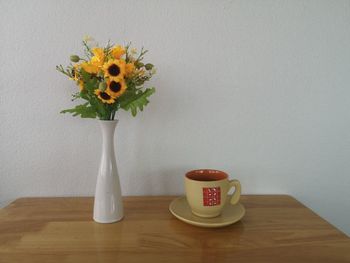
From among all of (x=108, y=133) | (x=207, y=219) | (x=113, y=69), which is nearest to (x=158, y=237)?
(x=207, y=219)

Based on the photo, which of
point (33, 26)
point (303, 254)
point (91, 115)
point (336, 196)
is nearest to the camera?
point (303, 254)

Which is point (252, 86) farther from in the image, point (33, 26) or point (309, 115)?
point (33, 26)

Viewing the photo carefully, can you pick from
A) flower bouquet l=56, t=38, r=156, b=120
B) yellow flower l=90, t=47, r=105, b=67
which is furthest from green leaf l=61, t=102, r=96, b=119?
yellow flower l=90, t=47, r=105, b=67

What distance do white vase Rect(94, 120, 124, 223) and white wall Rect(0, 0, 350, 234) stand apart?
0.15 metres

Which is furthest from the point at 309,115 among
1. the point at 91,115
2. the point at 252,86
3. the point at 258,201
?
the point at 91,115

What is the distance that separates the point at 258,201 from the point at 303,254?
9.9 inches

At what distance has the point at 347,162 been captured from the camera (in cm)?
79

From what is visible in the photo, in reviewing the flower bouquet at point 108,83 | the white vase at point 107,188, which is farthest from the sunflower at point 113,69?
the white vase at point 107,188

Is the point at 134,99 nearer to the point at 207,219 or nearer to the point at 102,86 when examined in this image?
A: the point at 102,86

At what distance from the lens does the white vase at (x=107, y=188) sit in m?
0.59

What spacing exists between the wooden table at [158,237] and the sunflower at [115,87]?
30cm

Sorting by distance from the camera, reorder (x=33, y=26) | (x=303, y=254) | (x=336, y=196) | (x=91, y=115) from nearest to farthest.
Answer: (x=303, y=254) → (x=91, y=115) → (x=33, y=26) → (x=336, y=196)

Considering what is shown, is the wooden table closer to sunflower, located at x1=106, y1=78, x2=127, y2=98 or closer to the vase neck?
the vase neck

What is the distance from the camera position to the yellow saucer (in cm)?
56
